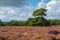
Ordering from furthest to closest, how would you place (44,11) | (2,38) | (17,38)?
(44,11) < (17,38) < (2,38)

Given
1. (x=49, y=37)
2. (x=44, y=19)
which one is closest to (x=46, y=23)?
(x=44, y=19)

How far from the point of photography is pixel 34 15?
8819 centimetres

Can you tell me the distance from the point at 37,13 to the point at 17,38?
65.2 meters

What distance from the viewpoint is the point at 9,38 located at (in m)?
21.0

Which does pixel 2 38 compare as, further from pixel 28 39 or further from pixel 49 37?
pixel 49 37

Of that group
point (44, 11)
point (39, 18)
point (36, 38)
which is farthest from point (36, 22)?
point (36, 38)

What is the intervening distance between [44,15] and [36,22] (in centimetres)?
523

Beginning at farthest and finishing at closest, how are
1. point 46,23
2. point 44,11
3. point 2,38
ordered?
point 44,11
point 46,23
point 2,38

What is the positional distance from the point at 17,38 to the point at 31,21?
64.8 m

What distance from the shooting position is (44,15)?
86.1 m

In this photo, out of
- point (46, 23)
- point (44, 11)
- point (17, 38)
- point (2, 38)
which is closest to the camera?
point (2, 38)

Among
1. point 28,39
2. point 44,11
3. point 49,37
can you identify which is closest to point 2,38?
point 28,39

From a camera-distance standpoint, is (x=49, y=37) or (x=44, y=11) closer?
(x=49, y=37)

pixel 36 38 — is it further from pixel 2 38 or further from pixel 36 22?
pixel 36 22
